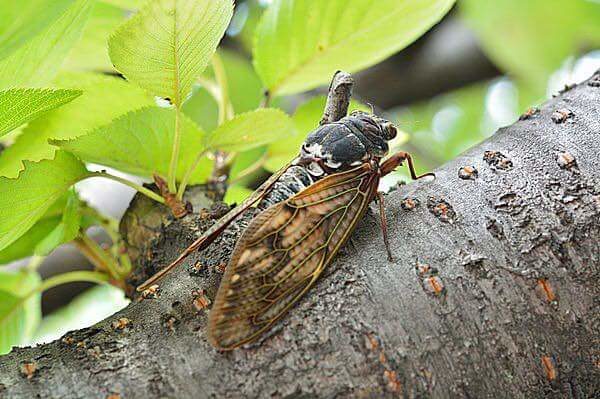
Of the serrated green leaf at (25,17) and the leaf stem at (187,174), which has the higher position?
the serrated green leaf at (25,17)

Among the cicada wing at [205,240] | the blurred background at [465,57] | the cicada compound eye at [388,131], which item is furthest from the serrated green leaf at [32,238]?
the blurred background at [465,57]

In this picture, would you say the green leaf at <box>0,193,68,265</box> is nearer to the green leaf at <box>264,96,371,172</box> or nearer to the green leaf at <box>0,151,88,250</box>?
the green leaf at <box>0,151,88,250</box>

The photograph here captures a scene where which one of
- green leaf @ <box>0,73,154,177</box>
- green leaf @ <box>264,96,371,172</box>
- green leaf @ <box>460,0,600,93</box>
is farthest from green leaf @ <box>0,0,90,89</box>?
green leaf @ <box>460,0,600,93</box>

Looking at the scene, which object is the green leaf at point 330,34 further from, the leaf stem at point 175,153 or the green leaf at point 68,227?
the green leaf at point 68,227

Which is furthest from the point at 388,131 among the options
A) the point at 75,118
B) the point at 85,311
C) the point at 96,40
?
the point at 85,311

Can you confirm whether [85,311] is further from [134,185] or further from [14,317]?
[134,185]

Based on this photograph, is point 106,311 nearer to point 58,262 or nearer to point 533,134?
point 58,262
